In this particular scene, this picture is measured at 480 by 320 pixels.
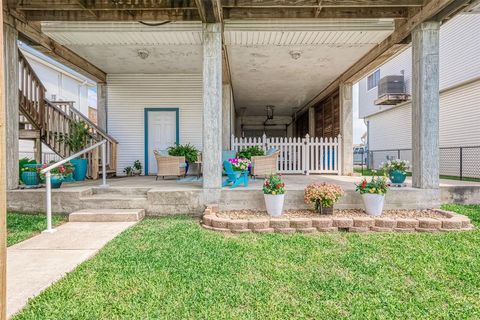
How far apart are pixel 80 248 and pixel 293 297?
7.86 feet

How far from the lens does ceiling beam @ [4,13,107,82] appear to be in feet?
15.9

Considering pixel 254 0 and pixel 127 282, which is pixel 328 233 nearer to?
pixel 127 282

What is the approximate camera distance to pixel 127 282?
2.29m

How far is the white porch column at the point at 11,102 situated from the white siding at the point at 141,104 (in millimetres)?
3400

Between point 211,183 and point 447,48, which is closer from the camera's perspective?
point 211,183

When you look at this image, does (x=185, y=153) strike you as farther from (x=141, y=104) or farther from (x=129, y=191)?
(x=141, y=104)

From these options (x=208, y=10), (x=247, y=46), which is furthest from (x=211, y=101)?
(x=247, y=46)

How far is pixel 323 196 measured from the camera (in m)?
4.02

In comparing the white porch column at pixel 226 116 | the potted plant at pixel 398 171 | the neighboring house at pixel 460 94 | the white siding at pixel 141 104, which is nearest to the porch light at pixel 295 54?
the white porch column at pixel 226 116

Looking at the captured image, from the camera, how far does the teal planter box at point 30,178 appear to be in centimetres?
483

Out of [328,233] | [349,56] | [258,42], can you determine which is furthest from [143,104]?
[328,233]

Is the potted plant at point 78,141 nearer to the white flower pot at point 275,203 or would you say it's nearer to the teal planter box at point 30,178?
the teal planter box at point 30,178

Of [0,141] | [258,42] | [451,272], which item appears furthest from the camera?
[258,42]

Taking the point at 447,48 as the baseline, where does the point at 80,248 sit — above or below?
below
